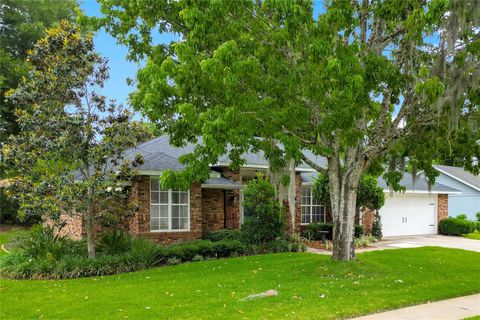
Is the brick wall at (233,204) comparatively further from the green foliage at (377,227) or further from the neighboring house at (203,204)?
the green foliage at (377,227)

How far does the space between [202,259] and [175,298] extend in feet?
18.4

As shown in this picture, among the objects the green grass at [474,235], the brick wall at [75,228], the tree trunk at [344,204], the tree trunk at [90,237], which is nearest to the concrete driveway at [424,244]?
the green grass at [474,235]

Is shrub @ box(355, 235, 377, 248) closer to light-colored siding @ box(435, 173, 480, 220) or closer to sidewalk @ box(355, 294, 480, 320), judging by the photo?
sidewalk @ box(355, 294, 480, 320)

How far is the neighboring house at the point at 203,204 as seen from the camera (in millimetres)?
15491

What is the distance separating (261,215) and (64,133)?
22.3 ft

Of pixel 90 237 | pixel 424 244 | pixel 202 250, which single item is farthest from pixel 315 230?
pixel 90 237

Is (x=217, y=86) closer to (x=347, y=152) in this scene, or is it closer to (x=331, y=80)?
(x=331, y=80)

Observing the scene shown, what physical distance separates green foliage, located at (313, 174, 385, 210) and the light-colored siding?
15.2m

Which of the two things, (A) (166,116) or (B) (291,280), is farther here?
(A) (166,116)

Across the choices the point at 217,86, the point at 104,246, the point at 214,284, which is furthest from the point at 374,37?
the point at 104,246

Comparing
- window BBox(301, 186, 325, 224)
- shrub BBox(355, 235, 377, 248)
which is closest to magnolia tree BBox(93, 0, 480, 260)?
shrub BBox(355, 235, 377, 248)

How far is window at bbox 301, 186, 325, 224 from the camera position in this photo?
2050 centimetres

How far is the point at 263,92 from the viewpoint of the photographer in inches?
396

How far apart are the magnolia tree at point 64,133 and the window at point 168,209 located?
3.33m
